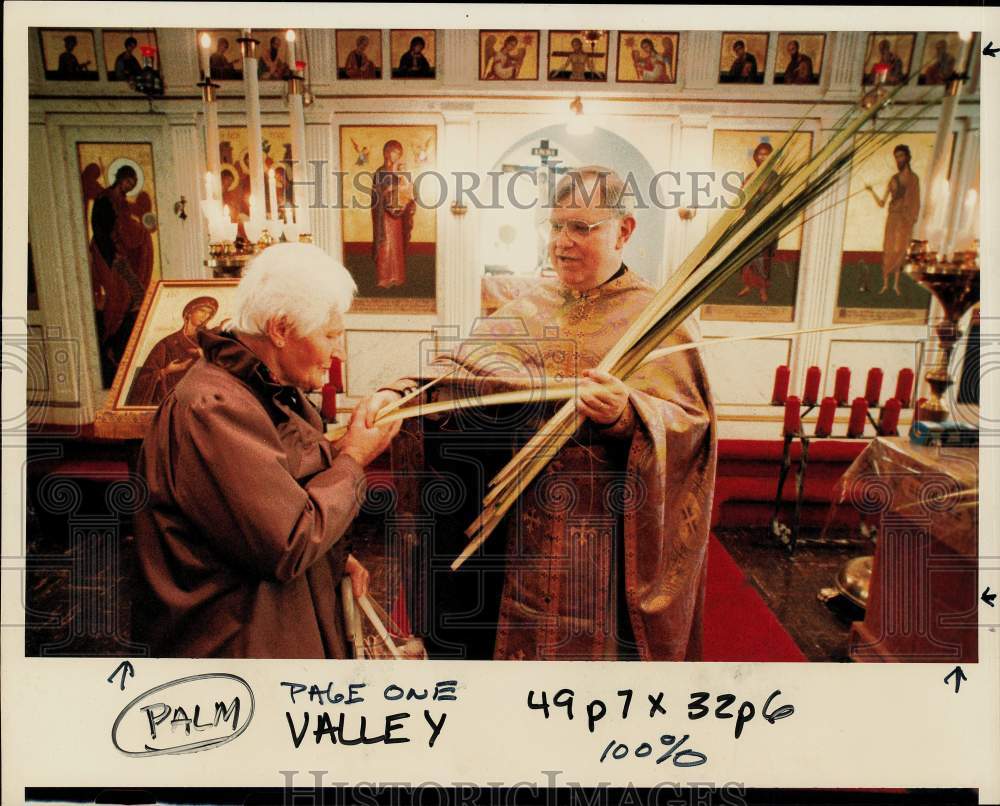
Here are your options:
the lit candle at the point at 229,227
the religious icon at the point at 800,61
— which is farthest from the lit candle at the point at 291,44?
the religious icon at the point at 800,61

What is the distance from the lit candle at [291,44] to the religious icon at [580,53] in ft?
1.98

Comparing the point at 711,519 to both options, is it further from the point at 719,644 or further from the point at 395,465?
the point at 395,465

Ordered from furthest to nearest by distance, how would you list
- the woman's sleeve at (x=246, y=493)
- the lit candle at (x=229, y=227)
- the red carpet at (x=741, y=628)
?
1. the red carpet at (x=741, y=628)
2. the lit candle at (x=229, y=227)
3. the woman's sleeve at (x=246, y=493)

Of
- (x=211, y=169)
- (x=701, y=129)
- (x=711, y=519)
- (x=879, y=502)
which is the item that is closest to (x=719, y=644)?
(x=711, y=519)

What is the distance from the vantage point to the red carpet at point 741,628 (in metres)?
1.83

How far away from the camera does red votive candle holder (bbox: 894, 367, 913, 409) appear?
5.88 feet

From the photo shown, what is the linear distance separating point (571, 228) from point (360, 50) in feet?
2.12

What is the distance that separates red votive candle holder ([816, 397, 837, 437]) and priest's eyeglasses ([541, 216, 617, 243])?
0.69 m

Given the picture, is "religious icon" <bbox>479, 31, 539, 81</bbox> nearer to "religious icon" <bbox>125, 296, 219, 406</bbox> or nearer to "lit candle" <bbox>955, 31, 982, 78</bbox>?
"religious icon" <bbox>125, 296, 219, 406</bbox>

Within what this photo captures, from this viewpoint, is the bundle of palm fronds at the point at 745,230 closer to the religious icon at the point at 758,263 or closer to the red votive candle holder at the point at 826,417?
the religious icon at the point at 758,263

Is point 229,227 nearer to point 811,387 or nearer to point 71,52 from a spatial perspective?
point 71,52

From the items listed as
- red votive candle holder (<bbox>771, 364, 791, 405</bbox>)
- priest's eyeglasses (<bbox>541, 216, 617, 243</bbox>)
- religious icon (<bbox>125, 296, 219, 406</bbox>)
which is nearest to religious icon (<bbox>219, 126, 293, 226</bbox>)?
religious icon (<bbox>125, 296, 219, 406</bbox>)

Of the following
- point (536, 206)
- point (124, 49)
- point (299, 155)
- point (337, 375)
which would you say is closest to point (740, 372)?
point (536, 206)

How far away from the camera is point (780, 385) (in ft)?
5.77
